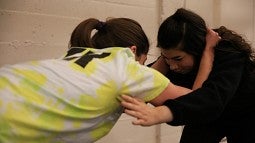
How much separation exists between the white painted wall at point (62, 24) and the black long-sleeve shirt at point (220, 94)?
2.08ft

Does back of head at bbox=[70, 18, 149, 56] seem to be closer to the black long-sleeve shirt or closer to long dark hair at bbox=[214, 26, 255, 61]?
the black long-sleeve shirt

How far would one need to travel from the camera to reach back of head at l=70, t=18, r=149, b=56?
1.10 metres

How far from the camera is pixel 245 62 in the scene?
4.31 feet

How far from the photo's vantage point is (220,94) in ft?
3.70

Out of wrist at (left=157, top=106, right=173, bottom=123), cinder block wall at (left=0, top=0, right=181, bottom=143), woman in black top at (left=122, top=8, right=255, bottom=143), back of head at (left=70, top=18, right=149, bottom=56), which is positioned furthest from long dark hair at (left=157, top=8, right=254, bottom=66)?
cinder block wall at (left=0, top=0, right=181, bottom=143)

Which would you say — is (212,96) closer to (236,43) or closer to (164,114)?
(164,114)

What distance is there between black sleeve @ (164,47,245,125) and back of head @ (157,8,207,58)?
10 cm

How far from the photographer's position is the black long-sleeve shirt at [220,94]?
3.47 ft

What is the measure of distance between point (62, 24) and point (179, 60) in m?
0.71

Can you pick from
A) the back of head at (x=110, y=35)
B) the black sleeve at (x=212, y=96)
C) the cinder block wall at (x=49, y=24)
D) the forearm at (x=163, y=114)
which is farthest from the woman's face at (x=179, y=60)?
the cinder block wall at (x=49, y=24)

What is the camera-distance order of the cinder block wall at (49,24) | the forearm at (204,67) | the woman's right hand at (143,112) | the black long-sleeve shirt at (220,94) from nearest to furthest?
the woman's right hand at (143,112)
the black long-sleeve shirt at (220,94)
the forearm at (204,67)
the cinder block wall at (49,24)

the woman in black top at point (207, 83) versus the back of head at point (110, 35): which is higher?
the back of head at point (110, 35)

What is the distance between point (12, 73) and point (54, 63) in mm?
111

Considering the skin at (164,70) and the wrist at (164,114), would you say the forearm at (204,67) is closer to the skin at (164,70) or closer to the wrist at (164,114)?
the skin at (164,70)
